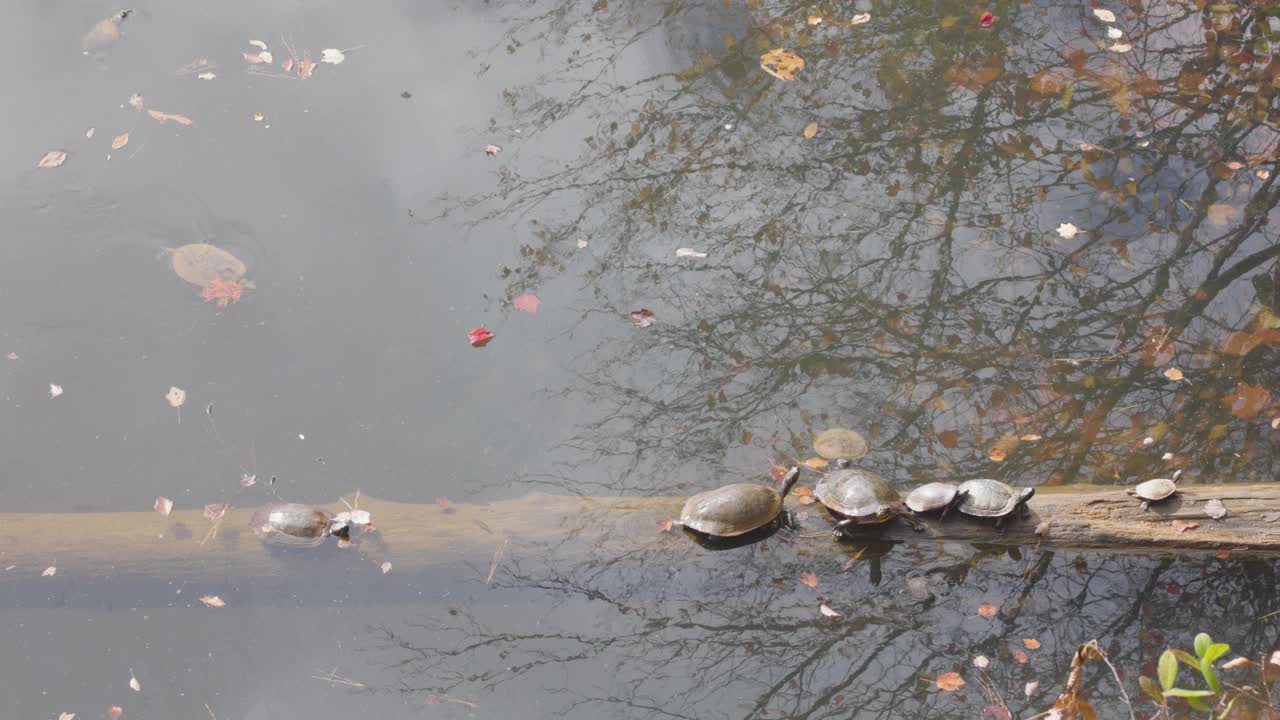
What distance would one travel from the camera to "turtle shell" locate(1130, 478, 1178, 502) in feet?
10.5

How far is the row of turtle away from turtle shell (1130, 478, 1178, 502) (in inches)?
14.3

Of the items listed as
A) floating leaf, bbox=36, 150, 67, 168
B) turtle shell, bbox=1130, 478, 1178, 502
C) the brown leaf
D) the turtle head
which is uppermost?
the brown leaf

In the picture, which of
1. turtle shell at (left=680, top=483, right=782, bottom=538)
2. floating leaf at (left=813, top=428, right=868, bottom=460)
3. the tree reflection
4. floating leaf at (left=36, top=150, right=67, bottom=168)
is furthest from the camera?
floating leaf at (left=36, top=150, right=67, bottom=168)

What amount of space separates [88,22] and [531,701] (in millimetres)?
5018

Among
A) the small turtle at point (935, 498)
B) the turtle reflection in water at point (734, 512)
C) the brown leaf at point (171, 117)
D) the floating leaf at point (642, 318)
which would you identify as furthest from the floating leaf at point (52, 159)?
the small turtle at point (935, 498)

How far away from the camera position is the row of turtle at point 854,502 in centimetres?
326

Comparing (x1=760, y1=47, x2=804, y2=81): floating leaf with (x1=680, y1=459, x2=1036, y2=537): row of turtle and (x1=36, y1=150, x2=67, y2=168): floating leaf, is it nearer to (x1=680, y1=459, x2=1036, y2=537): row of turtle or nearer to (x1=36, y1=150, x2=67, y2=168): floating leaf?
(x1=680, y1=459, x2=1036, y2=537): row of turtle

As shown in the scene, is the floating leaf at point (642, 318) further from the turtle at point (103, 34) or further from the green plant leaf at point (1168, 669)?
the turtle at point (103, 34)

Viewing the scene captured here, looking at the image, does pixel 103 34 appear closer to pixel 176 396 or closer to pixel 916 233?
pixel 176 396

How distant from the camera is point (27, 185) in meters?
4.57

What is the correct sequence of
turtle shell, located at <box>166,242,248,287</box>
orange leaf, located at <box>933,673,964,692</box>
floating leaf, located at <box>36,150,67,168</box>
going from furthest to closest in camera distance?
floating leaf, located at <box>36,150,67,168</box>
turtle shell, located at <box>166,242,248,287</box>
orange leaf, located at <box>933,673,964,692</box>

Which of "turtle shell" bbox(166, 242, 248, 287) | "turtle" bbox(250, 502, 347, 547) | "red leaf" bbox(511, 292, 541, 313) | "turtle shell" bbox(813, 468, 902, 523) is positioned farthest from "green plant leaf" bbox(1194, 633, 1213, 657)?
"turtle shell" bbox(166, 242, 248, 287)

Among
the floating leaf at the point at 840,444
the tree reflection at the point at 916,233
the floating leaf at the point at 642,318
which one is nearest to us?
the floating leaf at the point at 840,444

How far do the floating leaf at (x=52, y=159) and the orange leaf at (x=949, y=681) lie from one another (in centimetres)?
491
